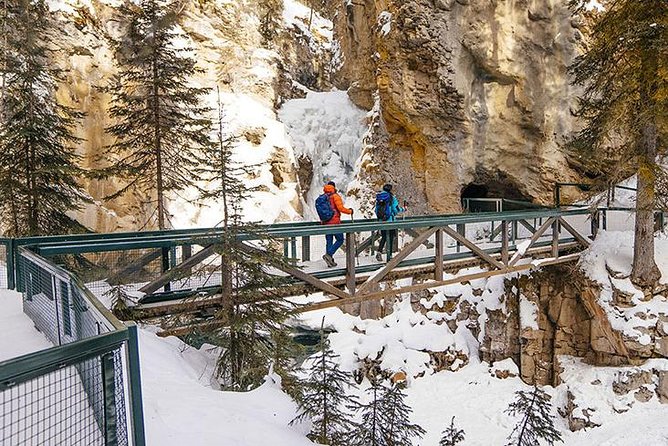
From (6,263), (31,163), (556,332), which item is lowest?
(556,332)

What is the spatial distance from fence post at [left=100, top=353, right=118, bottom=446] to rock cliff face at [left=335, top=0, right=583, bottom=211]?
1569cm

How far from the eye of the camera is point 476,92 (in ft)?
53.1

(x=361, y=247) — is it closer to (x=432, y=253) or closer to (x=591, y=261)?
(x=432, y=253)

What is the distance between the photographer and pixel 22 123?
9523 mm

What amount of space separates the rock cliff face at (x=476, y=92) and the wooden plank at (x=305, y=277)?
470 inches

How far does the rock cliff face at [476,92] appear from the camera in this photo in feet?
50.1

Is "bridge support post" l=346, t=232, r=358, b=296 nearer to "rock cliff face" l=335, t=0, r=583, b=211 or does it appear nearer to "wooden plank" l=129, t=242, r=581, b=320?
"wooden plank" l=129, t=242, r=581, b=320

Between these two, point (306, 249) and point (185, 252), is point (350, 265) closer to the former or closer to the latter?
point (306, 249)

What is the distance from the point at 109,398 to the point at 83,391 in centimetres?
47

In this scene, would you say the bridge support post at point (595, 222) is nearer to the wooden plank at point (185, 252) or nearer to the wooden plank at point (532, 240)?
the wooden plank at point (532, 240)

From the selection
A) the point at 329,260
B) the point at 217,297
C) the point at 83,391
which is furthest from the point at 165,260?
the point at 83,391

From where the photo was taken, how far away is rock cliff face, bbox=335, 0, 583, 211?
15281mm


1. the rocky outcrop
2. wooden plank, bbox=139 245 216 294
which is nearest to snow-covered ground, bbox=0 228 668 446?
the rocky outcrop

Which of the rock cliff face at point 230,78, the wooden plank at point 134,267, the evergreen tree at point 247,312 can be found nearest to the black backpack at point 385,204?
the rock cliff face at point 230,78
